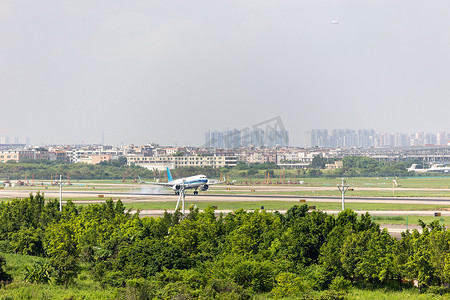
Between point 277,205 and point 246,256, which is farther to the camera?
point 277,205

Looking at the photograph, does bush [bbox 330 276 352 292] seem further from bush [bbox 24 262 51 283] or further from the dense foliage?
bush [bbox 24 262 51 283]

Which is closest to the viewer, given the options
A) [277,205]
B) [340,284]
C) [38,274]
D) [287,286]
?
[287,286]

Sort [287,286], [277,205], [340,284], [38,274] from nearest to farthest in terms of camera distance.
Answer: [287,286], [340,284], [38,274], [277,205]

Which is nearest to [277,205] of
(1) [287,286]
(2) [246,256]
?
(2) [246,256]

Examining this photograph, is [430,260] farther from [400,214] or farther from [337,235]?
[400,214]

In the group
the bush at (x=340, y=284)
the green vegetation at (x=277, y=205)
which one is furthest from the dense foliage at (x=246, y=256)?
the green vegetation at (x=277, y=205)

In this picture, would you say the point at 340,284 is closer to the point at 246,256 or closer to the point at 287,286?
the point at 287,286

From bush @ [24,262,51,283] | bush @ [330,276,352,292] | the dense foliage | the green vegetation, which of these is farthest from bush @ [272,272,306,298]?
the green vegetation

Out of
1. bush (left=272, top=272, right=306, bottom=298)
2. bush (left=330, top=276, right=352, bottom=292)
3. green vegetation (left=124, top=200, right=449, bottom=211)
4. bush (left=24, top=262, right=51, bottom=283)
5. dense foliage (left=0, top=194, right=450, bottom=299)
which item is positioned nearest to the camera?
bush (left=272, top=272, right=306, bottom=298)
